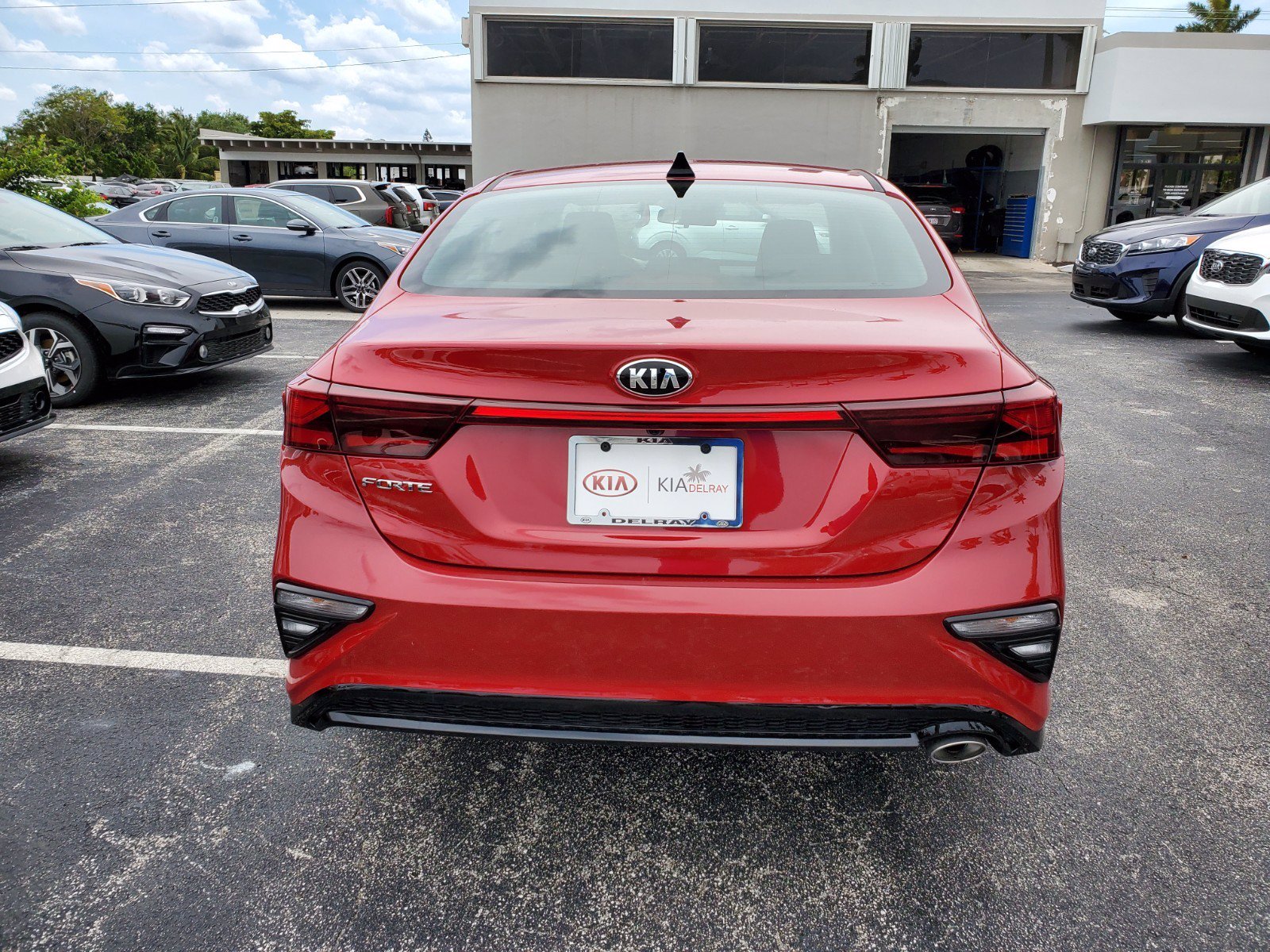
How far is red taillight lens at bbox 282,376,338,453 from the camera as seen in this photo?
6.69 ft

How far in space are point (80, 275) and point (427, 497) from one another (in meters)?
5.95

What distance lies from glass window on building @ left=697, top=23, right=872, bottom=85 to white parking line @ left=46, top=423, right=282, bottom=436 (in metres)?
17.8

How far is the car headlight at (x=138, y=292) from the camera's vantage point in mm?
6660

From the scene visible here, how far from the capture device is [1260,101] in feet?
66.6

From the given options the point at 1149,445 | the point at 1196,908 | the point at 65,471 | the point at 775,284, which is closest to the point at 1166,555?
the point at 1149,445

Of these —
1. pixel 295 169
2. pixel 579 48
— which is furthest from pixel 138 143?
pixel 579 48

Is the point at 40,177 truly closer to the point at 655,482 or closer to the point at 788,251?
the point at 788,251

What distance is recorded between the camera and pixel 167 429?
20.3 ft

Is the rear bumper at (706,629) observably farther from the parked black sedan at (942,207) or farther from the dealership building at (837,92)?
the dealership building at (837,92)

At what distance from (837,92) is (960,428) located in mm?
21555

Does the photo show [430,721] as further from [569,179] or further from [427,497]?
[569,179]

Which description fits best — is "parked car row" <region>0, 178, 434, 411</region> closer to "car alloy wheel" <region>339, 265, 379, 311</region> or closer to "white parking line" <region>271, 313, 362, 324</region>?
"white parking line" <region>271, 313, 362, 324</region>

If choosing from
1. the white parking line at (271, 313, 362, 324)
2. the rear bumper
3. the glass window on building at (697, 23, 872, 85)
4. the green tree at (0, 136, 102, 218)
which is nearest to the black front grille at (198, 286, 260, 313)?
the white parking line at (271, 313, 362, 324)

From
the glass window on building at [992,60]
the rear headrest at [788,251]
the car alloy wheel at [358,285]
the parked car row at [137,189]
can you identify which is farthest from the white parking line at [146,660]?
the parked car row at [137,189]
